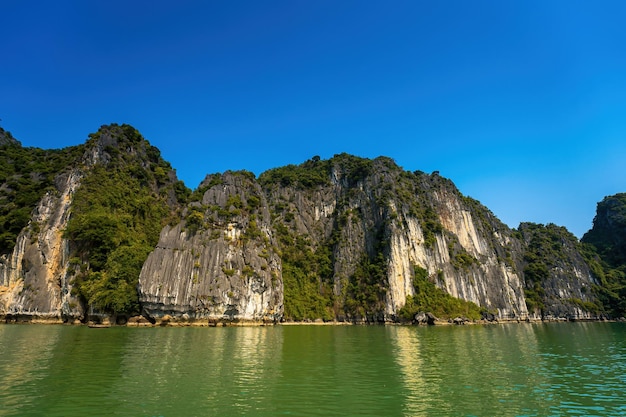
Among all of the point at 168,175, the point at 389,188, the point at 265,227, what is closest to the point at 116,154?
the point at 168,175

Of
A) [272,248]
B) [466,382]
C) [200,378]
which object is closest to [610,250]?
[272,248]

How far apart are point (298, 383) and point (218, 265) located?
159ft

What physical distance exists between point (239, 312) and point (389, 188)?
179 feet

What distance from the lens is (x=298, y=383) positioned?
15.7 metres

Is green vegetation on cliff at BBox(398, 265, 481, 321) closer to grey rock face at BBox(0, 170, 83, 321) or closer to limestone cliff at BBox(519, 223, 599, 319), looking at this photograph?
limestone cliff at BBox(519, 223, 599, 319)

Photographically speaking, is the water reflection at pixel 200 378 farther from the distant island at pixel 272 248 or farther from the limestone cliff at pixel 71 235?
the limestone cliff at pixel 71 235

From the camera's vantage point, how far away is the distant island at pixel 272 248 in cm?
5566

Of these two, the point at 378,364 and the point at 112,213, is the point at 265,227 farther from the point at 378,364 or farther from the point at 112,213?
the point at 378,364

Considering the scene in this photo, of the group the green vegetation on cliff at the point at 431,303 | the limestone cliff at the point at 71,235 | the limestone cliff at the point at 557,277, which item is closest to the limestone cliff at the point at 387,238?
the green vegetation on cliff at the point at 431,303

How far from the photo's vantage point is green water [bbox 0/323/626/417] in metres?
12.0

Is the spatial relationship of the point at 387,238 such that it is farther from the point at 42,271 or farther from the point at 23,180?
the point at 23,180

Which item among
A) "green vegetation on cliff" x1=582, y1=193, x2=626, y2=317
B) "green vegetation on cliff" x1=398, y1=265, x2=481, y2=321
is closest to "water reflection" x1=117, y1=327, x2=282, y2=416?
"green vegetation on cliff" x1=398, y1=265, x2=481, y2=321

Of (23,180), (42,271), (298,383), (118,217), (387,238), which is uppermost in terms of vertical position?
(23,180)

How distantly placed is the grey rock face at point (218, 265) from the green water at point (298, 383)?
99.8 feet
